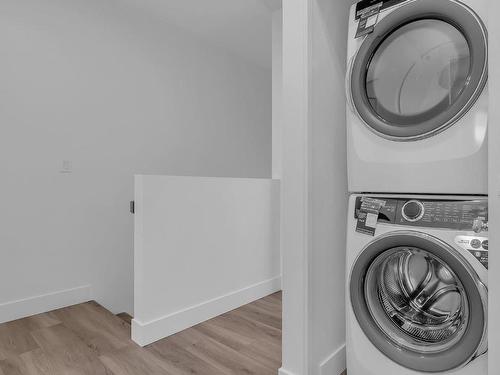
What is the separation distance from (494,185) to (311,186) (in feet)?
2.06

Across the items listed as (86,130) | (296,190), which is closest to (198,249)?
(296,190)

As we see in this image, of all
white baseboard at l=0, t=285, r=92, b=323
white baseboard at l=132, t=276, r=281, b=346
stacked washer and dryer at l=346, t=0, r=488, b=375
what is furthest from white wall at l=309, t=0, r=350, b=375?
white baseboard at l=0, t=285, r=92, b=323

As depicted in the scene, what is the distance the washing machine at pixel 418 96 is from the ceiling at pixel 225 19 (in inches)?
65.4

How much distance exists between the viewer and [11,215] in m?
2.22

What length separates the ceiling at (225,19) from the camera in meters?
2.76

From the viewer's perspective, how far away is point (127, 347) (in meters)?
1.78

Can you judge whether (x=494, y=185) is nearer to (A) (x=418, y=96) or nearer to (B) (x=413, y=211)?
(B) (x=413, y=211)

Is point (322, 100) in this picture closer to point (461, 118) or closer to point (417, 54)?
point (417, 54)

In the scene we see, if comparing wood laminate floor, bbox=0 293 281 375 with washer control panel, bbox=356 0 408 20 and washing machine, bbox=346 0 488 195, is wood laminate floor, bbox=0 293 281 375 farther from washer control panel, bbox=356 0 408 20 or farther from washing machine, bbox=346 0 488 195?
washer control panel, bbox=356 0 408 20

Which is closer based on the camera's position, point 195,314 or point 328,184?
point 328,184

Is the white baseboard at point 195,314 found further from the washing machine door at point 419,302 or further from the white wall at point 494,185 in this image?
the white wall at point 494,185

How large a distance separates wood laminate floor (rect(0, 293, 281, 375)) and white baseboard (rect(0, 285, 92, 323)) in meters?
0.06

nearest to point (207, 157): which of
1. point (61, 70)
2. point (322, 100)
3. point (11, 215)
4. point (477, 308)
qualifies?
point (61, 70)

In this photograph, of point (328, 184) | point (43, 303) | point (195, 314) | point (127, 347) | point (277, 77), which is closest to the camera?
point (328, 184)
